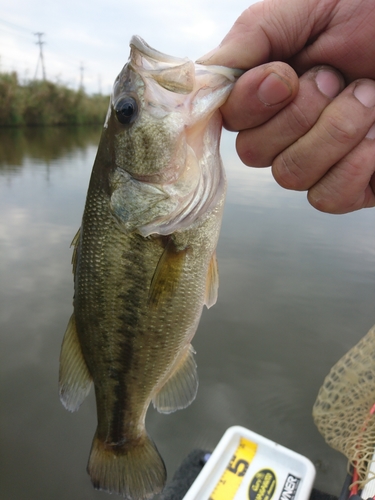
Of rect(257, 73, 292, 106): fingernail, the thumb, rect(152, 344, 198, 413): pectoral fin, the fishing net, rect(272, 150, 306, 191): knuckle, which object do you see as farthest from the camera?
the fishing net

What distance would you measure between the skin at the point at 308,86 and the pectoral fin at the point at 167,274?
0.54m

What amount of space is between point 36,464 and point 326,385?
269cm

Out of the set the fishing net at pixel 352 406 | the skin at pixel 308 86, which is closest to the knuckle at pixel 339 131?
the skin at pixel 308 86

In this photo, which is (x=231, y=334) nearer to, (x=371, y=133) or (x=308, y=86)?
(x=371, y=133)

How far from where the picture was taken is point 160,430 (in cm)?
365

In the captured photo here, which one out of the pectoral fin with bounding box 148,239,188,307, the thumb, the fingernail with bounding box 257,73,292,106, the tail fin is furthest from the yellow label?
the thumb

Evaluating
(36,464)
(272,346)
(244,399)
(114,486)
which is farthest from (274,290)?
(114,486)

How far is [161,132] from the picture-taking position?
53.7 inches

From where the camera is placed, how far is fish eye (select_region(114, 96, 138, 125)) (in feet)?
4.45

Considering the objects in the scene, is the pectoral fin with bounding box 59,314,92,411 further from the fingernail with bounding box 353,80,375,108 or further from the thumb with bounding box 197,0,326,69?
the fingernail with bounding box 353,80,375,108

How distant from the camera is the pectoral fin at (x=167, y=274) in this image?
56.3 inches

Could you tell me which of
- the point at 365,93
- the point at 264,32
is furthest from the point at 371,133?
the point at 264,32

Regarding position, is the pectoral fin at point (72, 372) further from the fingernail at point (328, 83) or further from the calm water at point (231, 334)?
the calm water at point (231, 334)

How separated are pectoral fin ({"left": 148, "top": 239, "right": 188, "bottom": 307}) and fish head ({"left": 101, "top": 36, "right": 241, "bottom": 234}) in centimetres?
9
